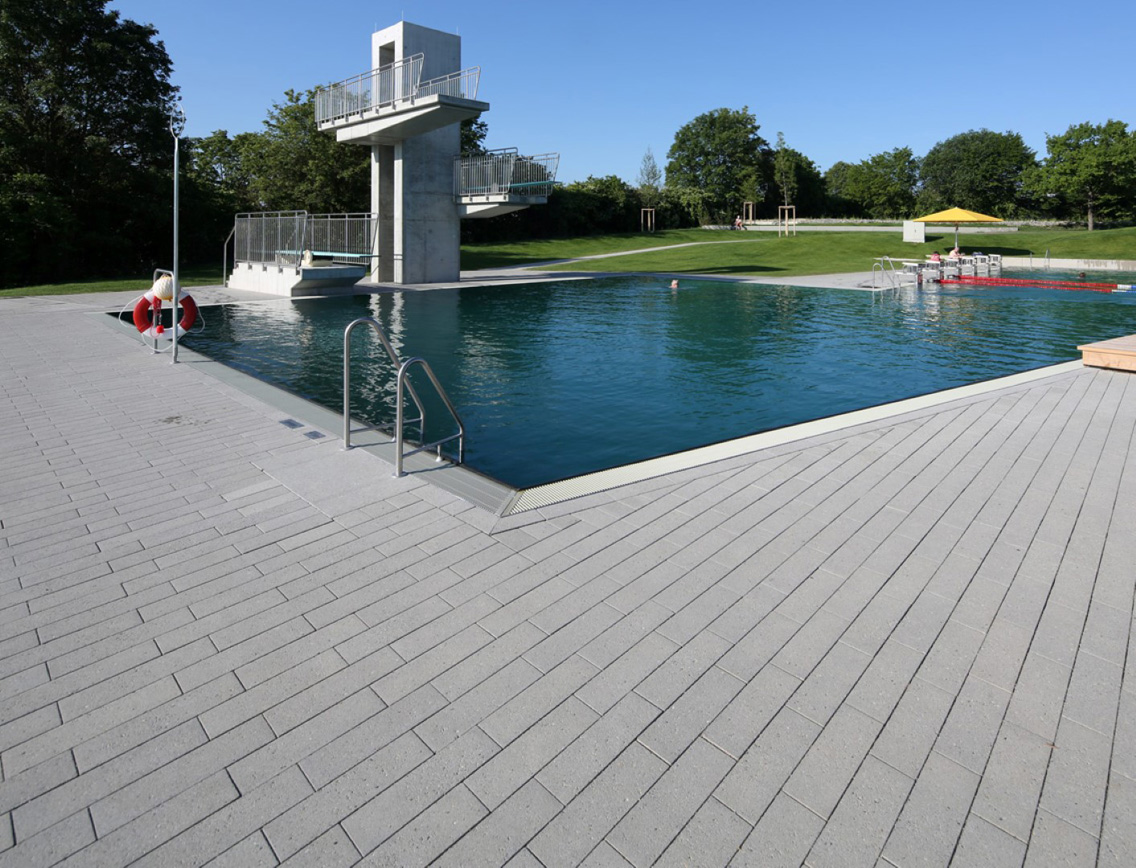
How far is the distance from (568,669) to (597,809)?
0.76m

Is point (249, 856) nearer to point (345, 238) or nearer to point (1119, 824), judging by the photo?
point (1119, 824)

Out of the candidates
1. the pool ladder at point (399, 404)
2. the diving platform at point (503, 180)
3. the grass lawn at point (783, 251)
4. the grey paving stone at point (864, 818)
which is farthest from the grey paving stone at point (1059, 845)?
the grass lawn at point (783, 251)

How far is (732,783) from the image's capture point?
238 centimetres

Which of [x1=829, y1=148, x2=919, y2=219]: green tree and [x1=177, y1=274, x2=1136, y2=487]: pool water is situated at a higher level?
[x1=829, y1=148, x2=919, y2=219]: green tree

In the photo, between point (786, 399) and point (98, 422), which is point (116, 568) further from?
point (786, 399)

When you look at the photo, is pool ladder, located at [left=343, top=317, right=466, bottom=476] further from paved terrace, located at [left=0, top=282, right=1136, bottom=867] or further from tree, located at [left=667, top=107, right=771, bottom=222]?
tree, located at [left=667, top=107, right=771, bottom=222]

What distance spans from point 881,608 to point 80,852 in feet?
10.5

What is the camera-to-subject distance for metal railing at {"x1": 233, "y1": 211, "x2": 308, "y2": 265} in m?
20.9

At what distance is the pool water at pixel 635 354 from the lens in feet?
25.3

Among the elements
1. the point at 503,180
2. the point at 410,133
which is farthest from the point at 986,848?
the point at 410,133

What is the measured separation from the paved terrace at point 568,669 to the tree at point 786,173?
2729 inches

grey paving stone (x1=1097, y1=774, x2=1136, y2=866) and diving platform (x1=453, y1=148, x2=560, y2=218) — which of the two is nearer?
grey paving stone (x1=1097, y1=774, x2=1136, y2=866)

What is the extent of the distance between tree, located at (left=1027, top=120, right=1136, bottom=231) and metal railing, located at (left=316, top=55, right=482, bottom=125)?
48155mm

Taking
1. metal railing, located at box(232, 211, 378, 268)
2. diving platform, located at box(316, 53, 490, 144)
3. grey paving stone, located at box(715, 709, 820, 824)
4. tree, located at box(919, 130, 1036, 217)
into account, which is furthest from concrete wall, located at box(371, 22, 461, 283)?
tree, located at box(919, 130, 1036, 217)
